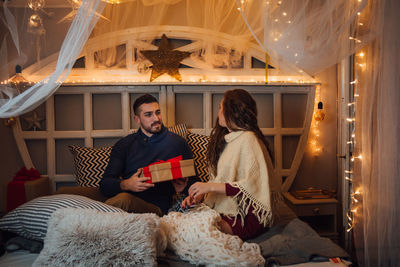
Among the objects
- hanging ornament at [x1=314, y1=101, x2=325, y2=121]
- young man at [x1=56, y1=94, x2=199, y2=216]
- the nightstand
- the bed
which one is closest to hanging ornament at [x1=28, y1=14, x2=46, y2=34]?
young man at [x1=56, y1=94, x2=199, y2=216]

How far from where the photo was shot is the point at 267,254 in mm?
1436

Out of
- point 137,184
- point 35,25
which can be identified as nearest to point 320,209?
point 137,184

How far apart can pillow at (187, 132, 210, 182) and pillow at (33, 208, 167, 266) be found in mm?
1073

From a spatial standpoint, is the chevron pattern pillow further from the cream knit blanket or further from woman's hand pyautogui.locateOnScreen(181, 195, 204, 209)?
the cream knit blanket

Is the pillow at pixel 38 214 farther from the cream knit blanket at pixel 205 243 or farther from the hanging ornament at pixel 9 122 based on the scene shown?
the hanging ornament at pixel 9 122

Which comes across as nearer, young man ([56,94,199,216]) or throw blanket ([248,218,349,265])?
throw blanket ([248,218,349,265])

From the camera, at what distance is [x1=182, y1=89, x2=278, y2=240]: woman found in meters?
1.70

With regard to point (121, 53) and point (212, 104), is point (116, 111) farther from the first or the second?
point (212, 104)

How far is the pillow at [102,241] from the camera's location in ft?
4.07

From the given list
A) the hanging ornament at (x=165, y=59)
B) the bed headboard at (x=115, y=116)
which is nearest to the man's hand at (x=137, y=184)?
the bed headboard at (x=115, y=116)

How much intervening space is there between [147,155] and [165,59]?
988 millimetres

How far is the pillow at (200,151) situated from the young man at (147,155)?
0.17 metres

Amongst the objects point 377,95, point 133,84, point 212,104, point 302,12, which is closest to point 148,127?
point 133,84

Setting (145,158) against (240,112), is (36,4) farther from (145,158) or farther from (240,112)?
(240,112)
